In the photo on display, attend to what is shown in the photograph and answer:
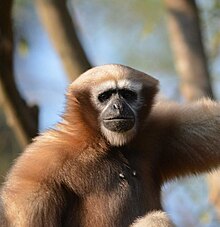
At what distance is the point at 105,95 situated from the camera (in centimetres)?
774

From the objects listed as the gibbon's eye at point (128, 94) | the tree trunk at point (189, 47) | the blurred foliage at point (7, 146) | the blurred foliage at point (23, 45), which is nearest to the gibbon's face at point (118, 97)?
the gibbon's eye at point (128, 94)

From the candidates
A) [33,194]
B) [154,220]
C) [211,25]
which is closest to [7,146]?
[211,25]

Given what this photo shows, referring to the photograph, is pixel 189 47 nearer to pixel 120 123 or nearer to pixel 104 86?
pixel 104 86

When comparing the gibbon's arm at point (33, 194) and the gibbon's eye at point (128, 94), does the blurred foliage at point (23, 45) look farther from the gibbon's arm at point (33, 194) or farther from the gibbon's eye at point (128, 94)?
the gibbon's arm at point (33, 194)

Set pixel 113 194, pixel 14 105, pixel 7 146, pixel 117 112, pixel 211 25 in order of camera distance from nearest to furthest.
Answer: pixel 117 112, pixel 113 194, pixel 14 105, pixel 211 25, pixel 7 146

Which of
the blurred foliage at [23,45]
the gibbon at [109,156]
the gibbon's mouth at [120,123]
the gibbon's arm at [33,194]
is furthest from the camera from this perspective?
the blurred foliage at [23,45]

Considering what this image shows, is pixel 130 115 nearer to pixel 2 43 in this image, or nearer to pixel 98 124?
pixel 98 124

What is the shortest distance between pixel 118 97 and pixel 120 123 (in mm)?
246

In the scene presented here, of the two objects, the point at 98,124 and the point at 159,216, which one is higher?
the point at 98,124

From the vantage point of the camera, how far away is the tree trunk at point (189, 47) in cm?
1211

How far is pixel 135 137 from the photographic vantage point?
786 centimetres

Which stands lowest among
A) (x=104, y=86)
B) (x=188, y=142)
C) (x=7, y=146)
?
(x=7, y=146)

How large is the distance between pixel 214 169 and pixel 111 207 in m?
1.11

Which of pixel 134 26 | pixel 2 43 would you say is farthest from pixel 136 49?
pixel 2 43
